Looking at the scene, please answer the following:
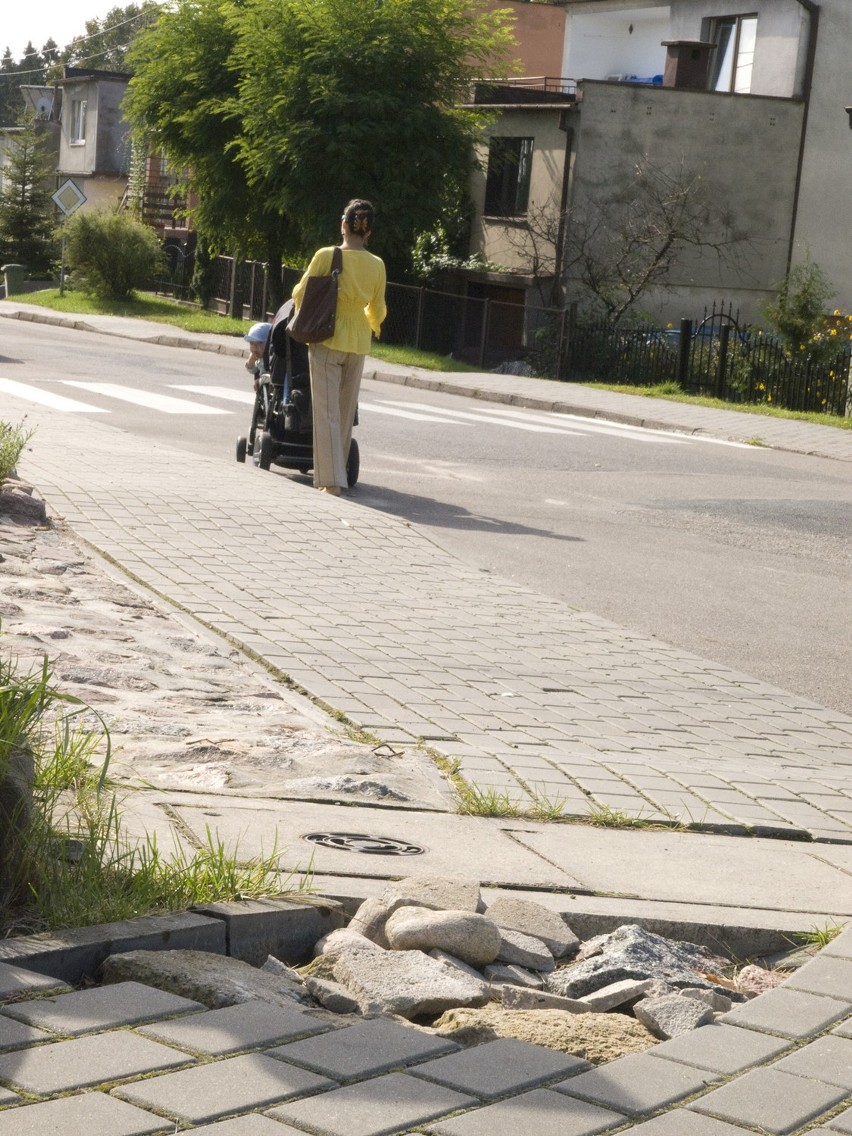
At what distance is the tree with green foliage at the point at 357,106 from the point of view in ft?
115

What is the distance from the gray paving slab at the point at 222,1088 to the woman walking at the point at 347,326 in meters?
9.26

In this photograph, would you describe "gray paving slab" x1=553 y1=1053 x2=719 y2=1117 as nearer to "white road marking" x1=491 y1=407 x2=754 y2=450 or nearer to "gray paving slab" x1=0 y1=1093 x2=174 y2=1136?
"gray paving slab" x1=0 y1=1093 x2=174 y2=1136

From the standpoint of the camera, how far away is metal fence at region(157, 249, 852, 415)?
2717 cm

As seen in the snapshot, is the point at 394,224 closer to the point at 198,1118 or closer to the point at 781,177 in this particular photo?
the point at 781,177

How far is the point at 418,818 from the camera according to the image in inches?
189

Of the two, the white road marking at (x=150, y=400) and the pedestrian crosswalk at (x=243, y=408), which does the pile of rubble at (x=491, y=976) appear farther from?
the white road marking at (x=150, y=400)

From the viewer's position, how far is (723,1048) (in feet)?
10.1

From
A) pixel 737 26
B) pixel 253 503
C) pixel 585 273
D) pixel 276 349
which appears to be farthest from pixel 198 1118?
pixel 737 26

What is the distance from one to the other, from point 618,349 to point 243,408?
1337 cm

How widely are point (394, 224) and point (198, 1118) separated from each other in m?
34.2

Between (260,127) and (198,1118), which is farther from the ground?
(260,127)

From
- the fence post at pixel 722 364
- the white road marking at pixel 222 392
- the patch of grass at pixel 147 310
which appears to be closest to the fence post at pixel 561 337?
the fence post at pixel 722 364

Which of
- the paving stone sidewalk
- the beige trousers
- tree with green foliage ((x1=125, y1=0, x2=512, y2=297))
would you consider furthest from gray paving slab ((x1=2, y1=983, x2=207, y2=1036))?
tree with green foliage ((x1=125, y1=0, x2=512, y2=297))

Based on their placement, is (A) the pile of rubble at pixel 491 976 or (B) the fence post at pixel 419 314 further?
(B) the fence post at pixel 419 314
